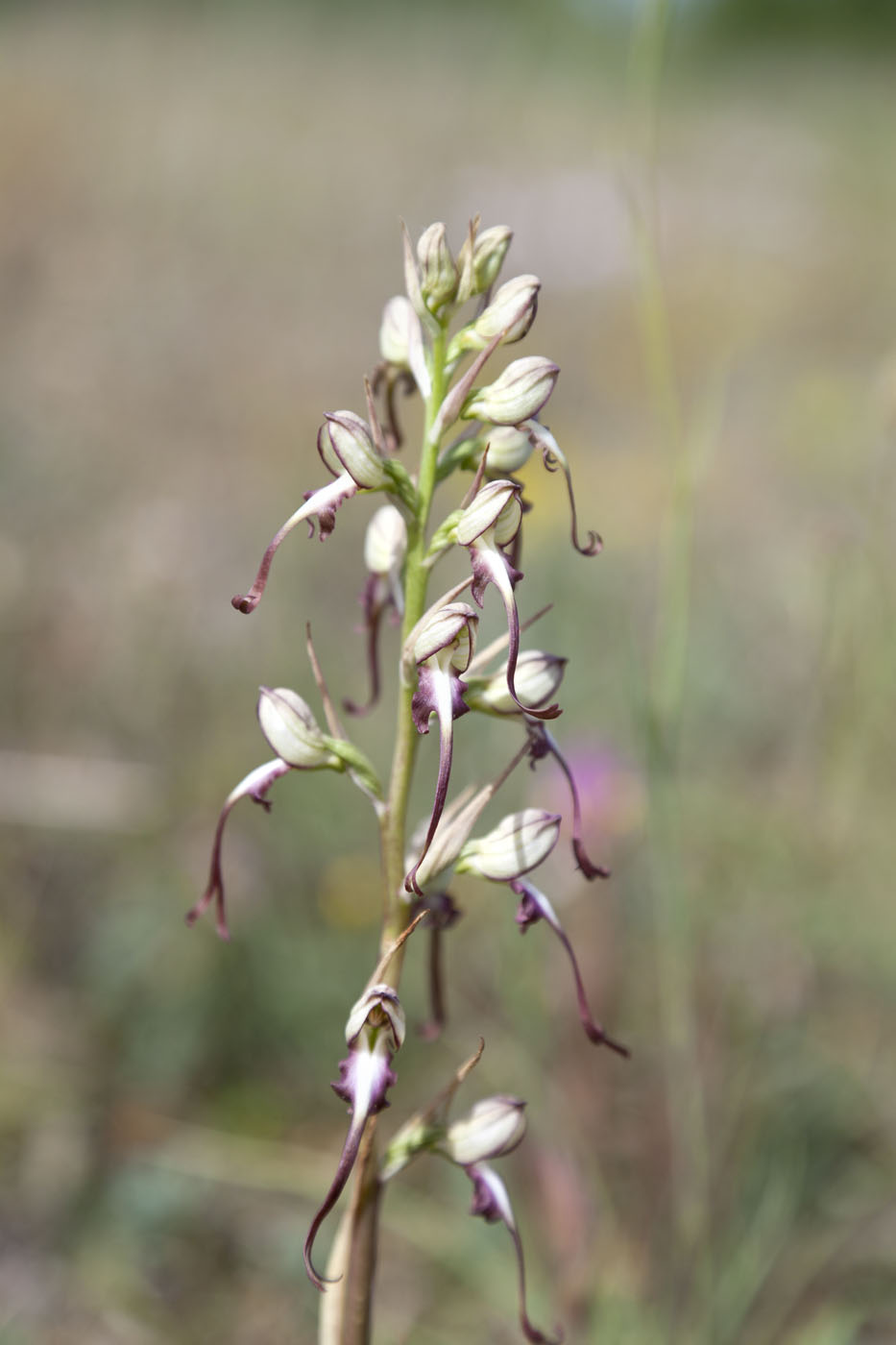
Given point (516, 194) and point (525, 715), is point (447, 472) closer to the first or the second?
point (525, 715)

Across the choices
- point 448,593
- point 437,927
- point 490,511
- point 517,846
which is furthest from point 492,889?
point 490,511

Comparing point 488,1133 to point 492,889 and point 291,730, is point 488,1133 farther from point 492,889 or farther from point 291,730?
point 492,889

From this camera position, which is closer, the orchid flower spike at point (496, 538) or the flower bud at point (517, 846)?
the orchid flower spike at point (496, 538)

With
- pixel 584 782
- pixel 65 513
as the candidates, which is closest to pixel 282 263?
pixel 65 513

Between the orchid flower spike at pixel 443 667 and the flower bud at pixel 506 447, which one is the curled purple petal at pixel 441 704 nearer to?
the orchid flower spike at pixel 443 667

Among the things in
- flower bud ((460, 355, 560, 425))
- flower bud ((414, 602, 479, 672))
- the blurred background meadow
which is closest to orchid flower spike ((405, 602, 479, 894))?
flower bud ((414, 602, 479, 672))

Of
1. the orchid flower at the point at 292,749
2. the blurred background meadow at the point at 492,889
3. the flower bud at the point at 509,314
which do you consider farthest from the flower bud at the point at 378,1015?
the blurred background meadow at the point at 492,889
